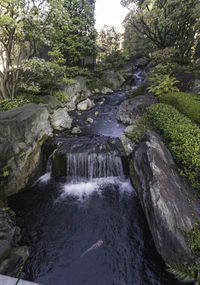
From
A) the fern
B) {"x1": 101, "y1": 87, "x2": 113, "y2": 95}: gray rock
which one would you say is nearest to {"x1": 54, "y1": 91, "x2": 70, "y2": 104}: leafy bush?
{"x1": 101, "y1": 87, "x2": 113, "y2": 95}: gray rock

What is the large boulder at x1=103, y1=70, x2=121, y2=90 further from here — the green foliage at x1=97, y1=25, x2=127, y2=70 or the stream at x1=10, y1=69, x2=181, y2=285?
the stream at x1=10, y1=69, x2=181, y2=285

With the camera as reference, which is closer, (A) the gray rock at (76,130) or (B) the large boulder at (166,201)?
(B) the large boulder at (166,201)

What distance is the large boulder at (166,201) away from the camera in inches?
127

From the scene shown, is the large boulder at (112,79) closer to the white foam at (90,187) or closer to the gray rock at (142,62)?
the gray rock at (142,62)

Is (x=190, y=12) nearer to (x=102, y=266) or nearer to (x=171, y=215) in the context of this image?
(x=171, y=215)

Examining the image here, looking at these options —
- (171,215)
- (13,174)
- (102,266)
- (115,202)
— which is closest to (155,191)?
(171,215)

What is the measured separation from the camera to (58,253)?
3.93 metres

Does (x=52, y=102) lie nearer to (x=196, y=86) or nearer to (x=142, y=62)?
(x=196, y=86)

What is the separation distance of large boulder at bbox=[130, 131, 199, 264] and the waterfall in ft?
6.05

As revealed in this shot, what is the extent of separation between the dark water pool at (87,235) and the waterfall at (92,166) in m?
0.46

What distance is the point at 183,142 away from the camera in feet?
15.7

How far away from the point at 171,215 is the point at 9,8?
499 inches

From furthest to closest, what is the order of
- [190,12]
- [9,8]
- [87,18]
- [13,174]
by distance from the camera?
[87,18] < [190,12] < [9,8] < [13,174]

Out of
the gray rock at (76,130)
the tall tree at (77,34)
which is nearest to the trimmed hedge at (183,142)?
the gray rock at (76,130)
